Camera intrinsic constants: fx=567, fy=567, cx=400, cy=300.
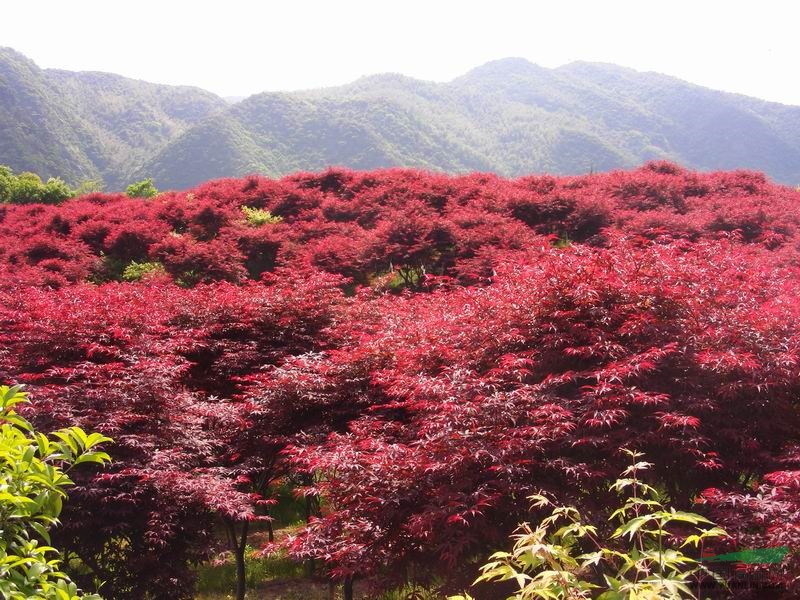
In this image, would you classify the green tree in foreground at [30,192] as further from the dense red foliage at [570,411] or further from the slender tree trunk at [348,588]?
the dense red foliage at [570,411]

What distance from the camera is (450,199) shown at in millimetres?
14023

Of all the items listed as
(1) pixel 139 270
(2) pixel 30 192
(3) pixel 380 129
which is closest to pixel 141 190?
(2) pixel 30 192

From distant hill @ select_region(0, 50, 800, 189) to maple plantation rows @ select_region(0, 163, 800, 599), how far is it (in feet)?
177

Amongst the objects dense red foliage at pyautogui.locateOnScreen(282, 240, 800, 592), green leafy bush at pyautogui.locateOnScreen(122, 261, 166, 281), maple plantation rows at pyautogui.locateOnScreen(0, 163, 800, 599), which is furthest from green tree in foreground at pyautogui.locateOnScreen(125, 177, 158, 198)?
dense red foliage at pyautogui.locateOnScreen(282, 240, 800, 592)

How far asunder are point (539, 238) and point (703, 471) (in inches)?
278

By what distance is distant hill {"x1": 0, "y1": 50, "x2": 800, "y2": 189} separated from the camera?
63812 mm

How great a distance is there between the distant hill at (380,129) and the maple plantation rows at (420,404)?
5397 centimetres

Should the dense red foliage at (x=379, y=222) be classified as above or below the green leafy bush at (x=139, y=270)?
above

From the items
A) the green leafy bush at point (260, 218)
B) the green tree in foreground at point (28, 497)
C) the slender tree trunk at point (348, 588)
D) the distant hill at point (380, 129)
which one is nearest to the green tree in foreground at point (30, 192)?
the green leafy bush at point (260, 218)

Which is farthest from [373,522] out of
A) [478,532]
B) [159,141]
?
[159,141]

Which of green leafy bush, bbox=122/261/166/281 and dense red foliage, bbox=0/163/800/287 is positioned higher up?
dense red foliage, bbox=0/163/800/287

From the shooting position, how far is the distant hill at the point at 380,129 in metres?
63.8

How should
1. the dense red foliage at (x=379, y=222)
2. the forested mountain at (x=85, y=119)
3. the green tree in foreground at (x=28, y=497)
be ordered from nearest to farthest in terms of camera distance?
the green tree in foreground at (x=28, y=497) < the dense red foliage at (x=379, y=222) < the forested mountain at (x=85, y=119)

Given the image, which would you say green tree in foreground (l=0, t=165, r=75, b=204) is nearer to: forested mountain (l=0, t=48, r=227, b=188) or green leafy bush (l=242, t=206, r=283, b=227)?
green leafy bush (l=242, t=206, r=283, b=227)
